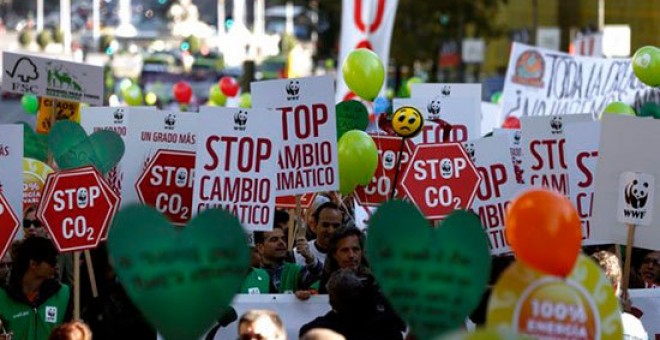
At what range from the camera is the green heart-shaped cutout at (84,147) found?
11.1 m

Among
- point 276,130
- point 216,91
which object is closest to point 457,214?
point 276,130

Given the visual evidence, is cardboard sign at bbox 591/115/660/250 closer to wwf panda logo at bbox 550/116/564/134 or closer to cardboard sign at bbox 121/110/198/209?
wwf panda logo at bbox 550/116/564/134

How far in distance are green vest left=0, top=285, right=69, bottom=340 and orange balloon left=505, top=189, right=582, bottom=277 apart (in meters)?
3.63

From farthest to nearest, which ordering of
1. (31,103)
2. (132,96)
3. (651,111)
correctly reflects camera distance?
(132,96)
(31,103)
(651,111)

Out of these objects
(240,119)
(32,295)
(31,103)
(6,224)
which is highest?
(31,103)

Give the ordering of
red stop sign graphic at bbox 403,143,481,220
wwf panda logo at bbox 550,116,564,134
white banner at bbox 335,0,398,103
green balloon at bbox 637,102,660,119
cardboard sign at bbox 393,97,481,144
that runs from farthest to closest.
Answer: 1. white banner at bbox 335,0,398,103
2. green balloon at bbox 637,102,660,119
3. cardboard sign at bbox 393,97,481,144
4. wwf panda logo at bbox 550,116,564,134
5. red stop sign graphic at bbox 403,143,481,220

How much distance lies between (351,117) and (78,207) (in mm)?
4050

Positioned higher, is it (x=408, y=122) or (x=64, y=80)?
(x=64, y=80)

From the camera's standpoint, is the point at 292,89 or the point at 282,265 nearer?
the point at 282,265

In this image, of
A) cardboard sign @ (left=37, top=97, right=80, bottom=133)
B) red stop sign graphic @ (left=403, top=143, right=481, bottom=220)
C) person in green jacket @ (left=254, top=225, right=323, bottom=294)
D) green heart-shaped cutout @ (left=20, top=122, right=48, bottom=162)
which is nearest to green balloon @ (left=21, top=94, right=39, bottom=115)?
cardboard sign @ (left=37, top=97, right=80, bottom=133)

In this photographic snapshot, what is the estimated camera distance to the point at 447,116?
1330 cm

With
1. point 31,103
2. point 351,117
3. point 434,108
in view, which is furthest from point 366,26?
point 434,108

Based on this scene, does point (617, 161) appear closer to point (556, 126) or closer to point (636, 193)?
point (636, 193)

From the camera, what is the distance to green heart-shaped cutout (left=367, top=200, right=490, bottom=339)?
20.8 ft
